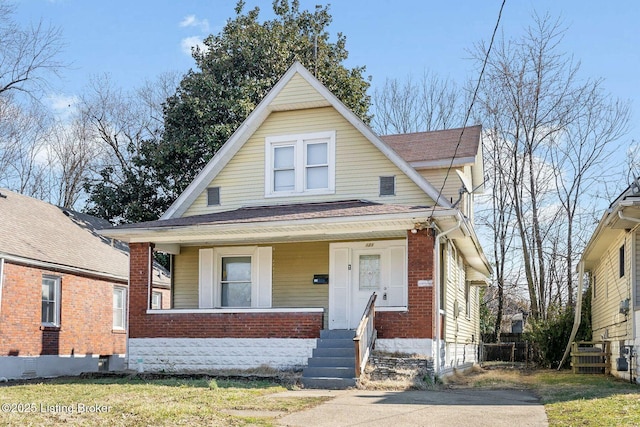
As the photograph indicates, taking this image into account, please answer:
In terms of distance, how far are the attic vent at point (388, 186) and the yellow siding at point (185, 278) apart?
5.43 meters

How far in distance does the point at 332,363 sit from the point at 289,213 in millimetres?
3816

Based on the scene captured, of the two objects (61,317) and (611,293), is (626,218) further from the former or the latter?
(61,317)

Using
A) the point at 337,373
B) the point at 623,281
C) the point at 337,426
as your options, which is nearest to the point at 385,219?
the point at 337,373

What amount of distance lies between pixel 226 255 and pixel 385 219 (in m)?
5.44

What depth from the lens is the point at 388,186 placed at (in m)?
18.1

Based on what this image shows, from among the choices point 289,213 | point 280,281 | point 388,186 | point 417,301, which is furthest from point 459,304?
point 289,213

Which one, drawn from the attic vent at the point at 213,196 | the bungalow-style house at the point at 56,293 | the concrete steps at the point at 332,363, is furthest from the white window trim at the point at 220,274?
the bungalow-style house at the point at 56,293

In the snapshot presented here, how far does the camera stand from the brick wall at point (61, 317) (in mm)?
18656

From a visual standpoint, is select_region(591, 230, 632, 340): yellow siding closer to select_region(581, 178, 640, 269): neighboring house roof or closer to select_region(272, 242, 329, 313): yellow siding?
select_region(581, 178, 640, 269): neighboring house roof

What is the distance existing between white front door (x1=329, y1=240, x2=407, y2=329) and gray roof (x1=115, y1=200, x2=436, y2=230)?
1.07 meters

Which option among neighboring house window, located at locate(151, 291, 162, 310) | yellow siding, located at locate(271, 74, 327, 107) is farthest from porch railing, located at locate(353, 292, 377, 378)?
neighboring house window, located at locate(151, 291, 162, 310)

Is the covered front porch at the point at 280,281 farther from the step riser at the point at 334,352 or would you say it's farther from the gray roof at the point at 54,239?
the gray roof at the point at 54,239

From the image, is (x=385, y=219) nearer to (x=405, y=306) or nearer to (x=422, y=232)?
(x=422, y=232)

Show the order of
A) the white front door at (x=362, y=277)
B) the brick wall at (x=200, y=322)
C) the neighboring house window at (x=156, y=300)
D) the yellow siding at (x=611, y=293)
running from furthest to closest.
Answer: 1. the neighboring house window at (x=156, y=300)
2. the white front door at (x=362, y=277)
3. the brick wall at (x=200, y=322)
4. the yellow siding at (x=611, y=293)
